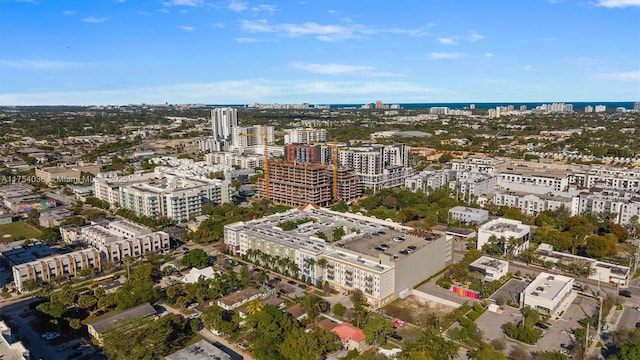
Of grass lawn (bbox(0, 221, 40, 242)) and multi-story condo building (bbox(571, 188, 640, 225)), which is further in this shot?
multi-story condo building (bbox(571, 188, 640, 225))

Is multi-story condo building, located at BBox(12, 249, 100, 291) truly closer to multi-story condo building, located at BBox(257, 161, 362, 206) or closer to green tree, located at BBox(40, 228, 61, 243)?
green tree, located at BBox(40, 228, 61, 243)

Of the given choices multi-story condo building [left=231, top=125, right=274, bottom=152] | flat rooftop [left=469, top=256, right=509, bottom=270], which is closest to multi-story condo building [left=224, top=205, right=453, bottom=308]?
flat rooftop [left=469, top=256, right=509, bottom=270]

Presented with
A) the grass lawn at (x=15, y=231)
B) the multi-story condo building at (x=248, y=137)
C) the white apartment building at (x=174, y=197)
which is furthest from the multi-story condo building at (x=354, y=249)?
the multi-story condo building at (x=248, y=137)

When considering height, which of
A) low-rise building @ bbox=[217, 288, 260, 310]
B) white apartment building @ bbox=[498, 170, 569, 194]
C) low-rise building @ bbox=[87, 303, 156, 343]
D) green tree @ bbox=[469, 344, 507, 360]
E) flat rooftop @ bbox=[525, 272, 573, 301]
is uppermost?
white apartment building @ bbox=[498, 170, 569, 194]

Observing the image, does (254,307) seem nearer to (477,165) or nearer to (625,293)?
(625,293)

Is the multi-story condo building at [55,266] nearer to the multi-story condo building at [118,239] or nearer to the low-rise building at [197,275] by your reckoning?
the multi-story condo building at [118,239]

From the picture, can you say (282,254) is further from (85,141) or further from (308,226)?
(85,141)
